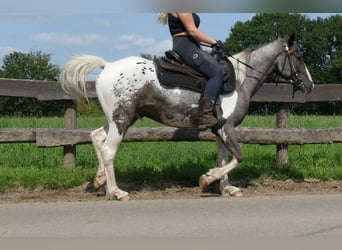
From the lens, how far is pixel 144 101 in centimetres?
647

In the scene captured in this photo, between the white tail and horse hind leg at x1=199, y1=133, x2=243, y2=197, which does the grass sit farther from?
the white tail

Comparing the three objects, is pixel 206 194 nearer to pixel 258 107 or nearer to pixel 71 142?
pixel 71 142

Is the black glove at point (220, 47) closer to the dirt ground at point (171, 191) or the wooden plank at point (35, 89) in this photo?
the dirt ground at point (171, 191)

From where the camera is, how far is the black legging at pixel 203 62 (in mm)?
6383

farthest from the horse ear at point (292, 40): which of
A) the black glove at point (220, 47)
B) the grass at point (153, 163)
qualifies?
the grass at point (153, 163)

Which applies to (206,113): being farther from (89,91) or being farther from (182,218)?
(89,91)

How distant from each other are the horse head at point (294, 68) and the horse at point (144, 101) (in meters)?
0.02

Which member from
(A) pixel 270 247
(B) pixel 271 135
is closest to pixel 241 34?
(B) pixel 271 135

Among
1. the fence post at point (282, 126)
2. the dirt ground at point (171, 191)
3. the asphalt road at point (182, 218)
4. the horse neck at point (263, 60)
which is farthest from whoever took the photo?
the fence post at point (282, 126)

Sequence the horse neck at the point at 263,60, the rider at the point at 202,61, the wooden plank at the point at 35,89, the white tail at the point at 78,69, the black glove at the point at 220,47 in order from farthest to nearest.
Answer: the wooden plank at the point at 35,89 < the horse neck at the point at 263,60 < the white tail at the point at 78,69 < the black glove at the point at 220,47 < the rider at the point at 202,61

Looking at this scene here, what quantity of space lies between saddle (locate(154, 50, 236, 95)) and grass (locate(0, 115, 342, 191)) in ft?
5.04

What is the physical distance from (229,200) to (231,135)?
2.90ft

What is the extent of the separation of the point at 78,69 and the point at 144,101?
3.51ft

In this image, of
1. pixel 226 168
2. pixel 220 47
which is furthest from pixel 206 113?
pixel 220 47
